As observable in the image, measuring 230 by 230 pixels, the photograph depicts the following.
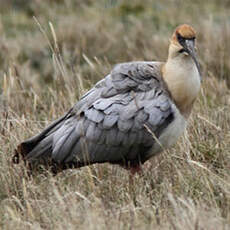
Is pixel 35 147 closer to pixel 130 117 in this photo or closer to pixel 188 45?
pixel 130 117

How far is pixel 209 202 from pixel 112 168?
46.1 inches

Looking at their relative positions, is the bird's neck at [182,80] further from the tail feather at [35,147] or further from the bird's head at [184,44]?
the tail feather at [35,147]

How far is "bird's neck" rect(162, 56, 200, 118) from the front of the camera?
5109 mm

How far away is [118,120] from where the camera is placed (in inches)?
201

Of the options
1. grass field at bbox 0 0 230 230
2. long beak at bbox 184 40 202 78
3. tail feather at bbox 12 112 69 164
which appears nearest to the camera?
grass field at bbox 0 0 230 230

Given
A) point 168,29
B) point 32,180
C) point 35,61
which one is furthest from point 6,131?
point 168,29

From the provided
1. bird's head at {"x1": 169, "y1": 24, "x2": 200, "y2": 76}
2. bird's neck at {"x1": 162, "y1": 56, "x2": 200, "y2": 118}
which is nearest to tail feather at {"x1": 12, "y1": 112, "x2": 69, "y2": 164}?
bird's neck at {"x1": 162, "y1": 56, "x2": 200, "y2": 118}

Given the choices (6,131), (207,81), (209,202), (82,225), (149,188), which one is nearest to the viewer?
(82,225)

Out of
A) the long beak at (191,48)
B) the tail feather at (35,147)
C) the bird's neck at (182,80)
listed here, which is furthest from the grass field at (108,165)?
the long beak at (191,48)

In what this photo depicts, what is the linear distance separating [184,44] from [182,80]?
259 millimetres

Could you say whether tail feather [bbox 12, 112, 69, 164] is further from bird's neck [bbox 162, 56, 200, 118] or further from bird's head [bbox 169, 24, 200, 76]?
bird's head [bbox 169, 24, 200, 76]

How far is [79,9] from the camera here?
1157 centimetres

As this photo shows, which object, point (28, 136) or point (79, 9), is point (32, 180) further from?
point (79, 9)

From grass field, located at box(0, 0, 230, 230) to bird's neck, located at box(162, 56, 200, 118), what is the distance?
0.32m
